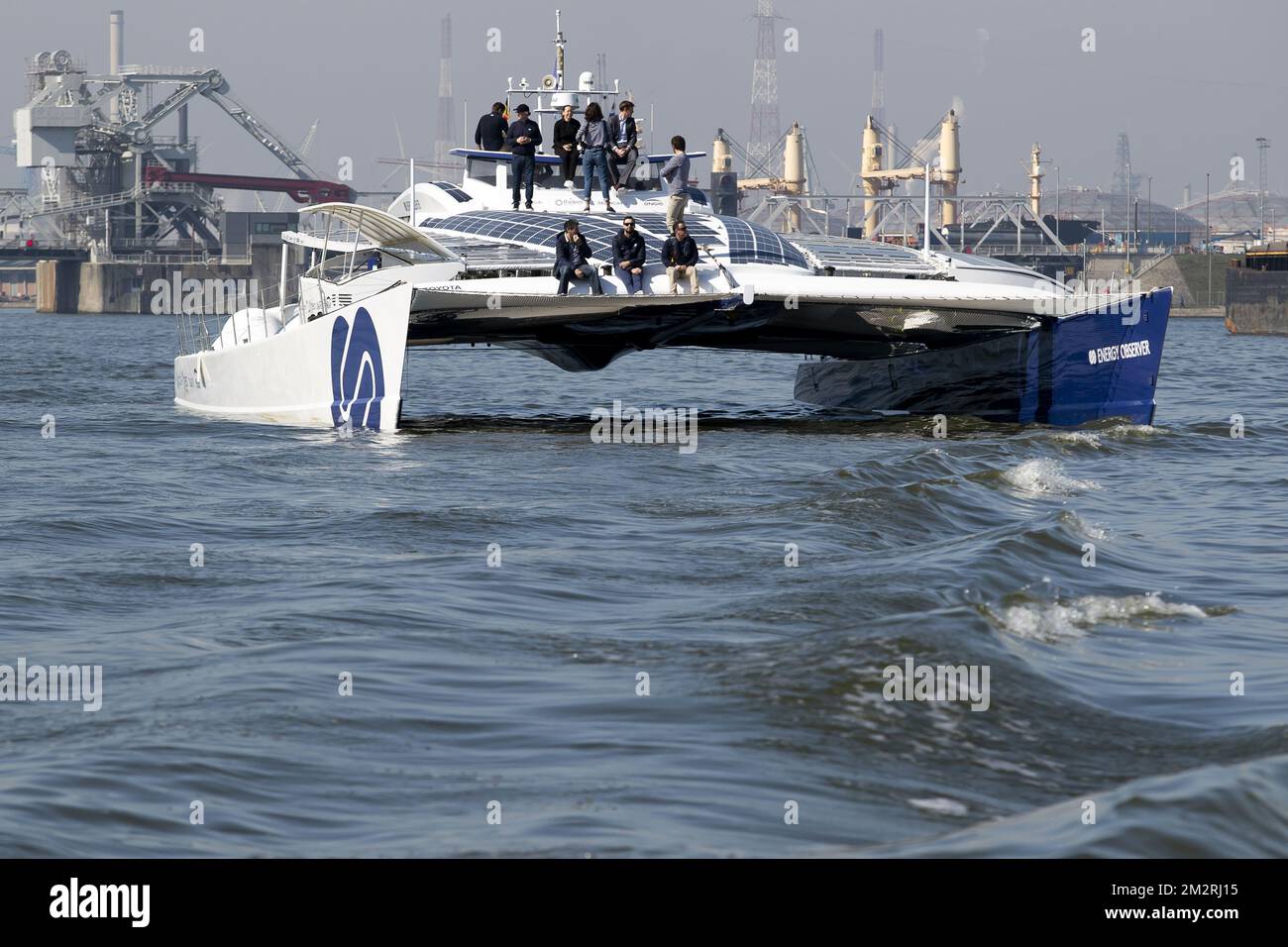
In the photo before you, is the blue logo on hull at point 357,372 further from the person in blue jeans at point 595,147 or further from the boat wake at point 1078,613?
the boat wake at point 1078,613

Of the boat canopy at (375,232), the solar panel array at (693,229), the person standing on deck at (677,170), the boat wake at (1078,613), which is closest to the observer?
the boat wake at (1078,613)

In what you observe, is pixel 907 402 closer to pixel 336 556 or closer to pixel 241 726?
pixel 336 556

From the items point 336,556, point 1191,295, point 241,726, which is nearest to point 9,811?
point 241,726

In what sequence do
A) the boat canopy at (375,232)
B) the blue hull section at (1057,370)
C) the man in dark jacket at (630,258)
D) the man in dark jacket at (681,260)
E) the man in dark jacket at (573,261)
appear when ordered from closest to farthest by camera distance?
the man in dark jacket at (573,261)
the man in dark jacket at (681,260)
the man in dark jacket at (630,258)
the blue hull section at (1057,370)
the boat canopy at (375,232)

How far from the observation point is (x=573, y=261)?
56.3ft

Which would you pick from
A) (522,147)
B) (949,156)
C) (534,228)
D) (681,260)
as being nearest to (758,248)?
(681,260)

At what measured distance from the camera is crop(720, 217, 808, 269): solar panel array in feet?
61.0

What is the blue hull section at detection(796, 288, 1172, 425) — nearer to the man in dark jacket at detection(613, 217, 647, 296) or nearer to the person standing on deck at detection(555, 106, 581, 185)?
the man in dark jacket at detection(613, 217, 647, 296)

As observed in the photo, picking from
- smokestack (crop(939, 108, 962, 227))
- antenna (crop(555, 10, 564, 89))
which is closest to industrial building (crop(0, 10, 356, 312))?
smokestack (crop(939, 108, 962, 227))

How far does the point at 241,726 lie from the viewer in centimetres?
591

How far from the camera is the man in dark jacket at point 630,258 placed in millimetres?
17703

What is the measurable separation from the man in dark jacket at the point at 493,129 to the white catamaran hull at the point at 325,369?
411 cm

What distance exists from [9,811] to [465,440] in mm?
12554

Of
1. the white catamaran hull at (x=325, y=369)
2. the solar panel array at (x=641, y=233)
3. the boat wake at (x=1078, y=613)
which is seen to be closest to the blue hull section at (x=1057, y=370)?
the solar panel array at (x=641, y=233)
